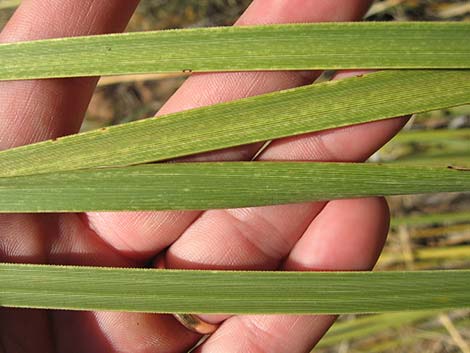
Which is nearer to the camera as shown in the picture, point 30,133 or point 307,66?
point 307,66

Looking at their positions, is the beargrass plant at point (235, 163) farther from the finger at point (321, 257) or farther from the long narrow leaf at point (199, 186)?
the finger at point (321, 257)

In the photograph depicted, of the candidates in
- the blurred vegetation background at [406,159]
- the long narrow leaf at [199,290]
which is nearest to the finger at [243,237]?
the long narrow leaf at [199,290]

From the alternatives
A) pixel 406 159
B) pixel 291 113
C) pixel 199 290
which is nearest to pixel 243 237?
pixel 199 290

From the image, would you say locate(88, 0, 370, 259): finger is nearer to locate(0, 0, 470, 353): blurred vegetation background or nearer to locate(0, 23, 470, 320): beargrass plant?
locate(0, 23, 470, 320): beargrass plant

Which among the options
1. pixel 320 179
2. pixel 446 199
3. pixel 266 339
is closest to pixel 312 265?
pixel 266 339

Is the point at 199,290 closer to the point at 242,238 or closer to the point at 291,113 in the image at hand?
the point at 242,238

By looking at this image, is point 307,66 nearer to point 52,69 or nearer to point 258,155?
point 258,155
